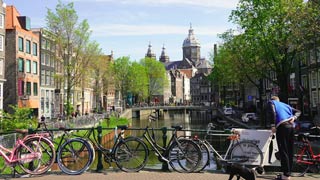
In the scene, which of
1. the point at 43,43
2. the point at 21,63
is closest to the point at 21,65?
the point at 21,63

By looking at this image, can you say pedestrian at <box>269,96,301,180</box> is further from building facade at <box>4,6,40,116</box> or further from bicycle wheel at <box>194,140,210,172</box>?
building facade at <box>4,6,40,116</box>

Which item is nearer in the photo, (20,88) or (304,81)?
(20,88)

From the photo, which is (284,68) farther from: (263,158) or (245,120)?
(263,158)

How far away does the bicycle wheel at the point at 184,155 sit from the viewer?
959 cm

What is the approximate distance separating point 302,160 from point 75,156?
5557 millimetres

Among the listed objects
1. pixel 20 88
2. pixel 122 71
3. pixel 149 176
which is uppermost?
pixel 122 71

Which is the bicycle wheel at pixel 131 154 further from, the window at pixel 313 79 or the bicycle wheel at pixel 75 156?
the window at pixel 313 79

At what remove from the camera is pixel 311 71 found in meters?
44.6

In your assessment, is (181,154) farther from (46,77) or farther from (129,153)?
(46,77)

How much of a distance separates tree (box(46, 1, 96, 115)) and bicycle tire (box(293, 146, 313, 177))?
3591 centimetres

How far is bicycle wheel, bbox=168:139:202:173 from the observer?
31.4ft

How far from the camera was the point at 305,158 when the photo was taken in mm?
9422

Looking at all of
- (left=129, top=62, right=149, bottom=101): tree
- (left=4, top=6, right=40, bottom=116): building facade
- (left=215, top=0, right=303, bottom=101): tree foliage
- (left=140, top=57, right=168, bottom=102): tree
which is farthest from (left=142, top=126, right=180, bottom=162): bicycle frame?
(left=140, top=57, right=168, bottom=102): tree

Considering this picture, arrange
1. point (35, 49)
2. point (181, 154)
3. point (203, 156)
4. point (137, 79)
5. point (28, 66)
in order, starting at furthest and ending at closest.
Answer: point (137, 79), point (35, 49), point (28, 66), point (181, 154), point (203, 156)
